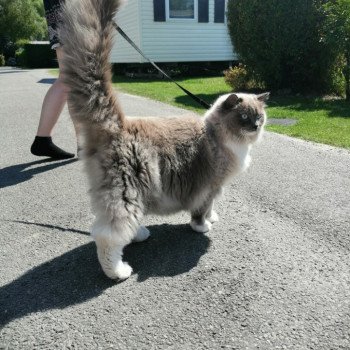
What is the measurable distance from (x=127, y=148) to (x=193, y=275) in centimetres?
103

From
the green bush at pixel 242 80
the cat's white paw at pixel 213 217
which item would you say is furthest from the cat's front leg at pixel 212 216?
the green bush at pixel 242 80

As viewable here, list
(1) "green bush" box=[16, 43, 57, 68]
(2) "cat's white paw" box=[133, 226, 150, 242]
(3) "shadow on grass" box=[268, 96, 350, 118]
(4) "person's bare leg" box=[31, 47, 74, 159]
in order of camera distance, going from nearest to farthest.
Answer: (2) "cat's white paw" box=[133, 226, 150, 242] < (4) "person's bare leg" box=[31, 47, 74, 159] < (3) "shadow on grass" box=[268, 96, 350, 118] < (1) "green bush" box=[16, 43, 57, 68]

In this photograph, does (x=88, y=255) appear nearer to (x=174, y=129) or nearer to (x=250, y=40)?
(x=174, y=129)

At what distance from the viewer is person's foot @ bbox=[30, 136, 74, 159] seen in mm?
5391

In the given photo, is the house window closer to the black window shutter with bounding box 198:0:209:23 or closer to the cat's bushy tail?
the black window shutter with bounding box 198:0:209:23

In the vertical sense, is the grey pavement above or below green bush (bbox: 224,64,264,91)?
below

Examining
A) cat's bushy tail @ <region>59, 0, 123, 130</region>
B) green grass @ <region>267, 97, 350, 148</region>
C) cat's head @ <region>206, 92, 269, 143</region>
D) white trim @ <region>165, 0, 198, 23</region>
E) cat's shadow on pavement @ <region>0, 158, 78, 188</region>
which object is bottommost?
cat's shadow on pavement @ <region>0, 158, 78, 188</region>

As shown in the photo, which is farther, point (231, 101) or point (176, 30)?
point (176, 30)

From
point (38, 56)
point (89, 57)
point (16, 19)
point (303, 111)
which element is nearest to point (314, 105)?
point (303, 111)

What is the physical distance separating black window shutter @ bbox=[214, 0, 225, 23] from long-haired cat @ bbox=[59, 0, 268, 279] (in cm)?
1663

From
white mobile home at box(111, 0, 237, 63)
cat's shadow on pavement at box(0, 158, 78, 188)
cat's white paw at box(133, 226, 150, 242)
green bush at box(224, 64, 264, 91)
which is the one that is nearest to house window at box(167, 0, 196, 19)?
white mobile home at box(111, 0, 237, 63)

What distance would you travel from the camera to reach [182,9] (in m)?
17.8

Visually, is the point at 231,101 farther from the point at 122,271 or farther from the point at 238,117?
the point at 122,271

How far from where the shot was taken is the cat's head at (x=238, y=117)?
330 centimetres
